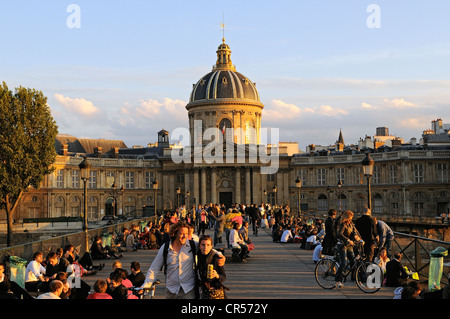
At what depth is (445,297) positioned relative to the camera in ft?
31.0

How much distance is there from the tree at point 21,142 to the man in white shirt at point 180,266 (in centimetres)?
3809

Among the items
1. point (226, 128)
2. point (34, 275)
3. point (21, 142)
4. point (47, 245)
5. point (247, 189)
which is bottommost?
point (34, 275)

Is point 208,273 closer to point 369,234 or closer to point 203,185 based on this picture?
point 369,234

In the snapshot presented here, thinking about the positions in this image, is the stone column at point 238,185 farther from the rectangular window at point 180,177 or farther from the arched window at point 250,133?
the arched window at point 250,133

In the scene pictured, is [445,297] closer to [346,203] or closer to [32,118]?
[32,118]

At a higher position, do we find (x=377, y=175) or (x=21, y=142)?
(x=21, y=142)

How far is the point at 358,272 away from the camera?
44.8 feet

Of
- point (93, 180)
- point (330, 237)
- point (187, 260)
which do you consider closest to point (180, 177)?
point (93, 180)

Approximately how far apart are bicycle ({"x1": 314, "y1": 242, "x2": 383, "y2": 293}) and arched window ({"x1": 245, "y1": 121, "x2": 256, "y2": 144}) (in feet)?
220

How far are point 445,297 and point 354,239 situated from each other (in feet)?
15.8

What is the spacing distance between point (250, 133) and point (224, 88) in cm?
817

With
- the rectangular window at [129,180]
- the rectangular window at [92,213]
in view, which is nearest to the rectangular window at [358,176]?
the rectangular window at [129,180]

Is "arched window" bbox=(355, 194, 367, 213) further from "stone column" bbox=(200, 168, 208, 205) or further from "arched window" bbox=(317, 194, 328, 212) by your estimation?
"stone column" bbox=(200, 168, 208, 205)

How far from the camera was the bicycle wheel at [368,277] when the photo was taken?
13.5m
